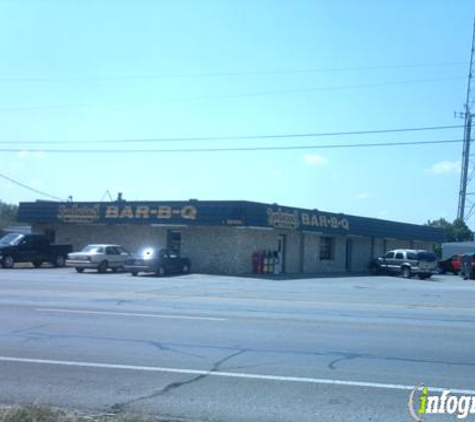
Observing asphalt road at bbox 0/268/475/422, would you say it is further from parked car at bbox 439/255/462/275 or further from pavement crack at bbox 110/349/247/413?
parked car at bbox 439/255/462/275

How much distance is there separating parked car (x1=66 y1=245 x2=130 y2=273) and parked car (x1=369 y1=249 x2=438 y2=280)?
1802cm

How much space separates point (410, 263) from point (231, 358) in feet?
117

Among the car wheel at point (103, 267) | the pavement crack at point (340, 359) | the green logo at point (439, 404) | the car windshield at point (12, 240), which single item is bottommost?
the green logo at point (439, 404)

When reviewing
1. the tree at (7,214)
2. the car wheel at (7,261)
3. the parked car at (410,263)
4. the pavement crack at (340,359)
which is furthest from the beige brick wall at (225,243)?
the tree at (7,214)

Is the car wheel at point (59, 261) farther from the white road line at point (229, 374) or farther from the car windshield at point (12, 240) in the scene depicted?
the white road line at point (229, 374)

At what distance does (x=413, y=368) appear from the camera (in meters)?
9.76

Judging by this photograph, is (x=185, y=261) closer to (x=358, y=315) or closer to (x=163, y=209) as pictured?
(x=163, y=209)

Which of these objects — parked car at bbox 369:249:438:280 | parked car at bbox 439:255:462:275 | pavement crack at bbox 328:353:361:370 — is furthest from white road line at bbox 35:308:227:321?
parked car at bbox 439:255:462:275

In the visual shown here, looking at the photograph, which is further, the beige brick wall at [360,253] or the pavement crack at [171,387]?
the beige brick wall at [360,253]

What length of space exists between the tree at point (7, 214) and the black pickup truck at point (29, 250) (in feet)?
114

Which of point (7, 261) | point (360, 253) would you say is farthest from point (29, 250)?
point (360, 253)

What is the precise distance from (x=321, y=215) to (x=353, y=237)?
7098 mm

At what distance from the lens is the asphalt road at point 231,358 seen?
7.77 m

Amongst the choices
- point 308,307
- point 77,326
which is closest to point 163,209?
point 308,307
